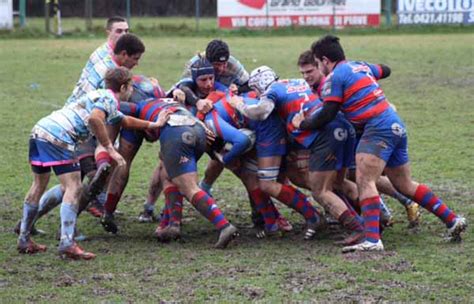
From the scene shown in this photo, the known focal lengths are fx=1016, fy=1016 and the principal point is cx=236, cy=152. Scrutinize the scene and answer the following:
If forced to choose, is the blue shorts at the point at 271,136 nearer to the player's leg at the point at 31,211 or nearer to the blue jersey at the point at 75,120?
the blue jersey at the point at 75,120

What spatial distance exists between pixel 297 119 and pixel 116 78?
155 cm

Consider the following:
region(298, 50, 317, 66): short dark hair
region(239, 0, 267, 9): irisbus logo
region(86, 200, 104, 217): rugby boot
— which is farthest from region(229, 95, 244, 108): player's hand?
region(239, 0, 267, 9): irisbus logo

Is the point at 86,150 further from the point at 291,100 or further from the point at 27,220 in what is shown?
the point at 291,100

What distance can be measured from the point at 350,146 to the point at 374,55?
59.2 ft

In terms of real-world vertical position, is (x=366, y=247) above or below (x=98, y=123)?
below

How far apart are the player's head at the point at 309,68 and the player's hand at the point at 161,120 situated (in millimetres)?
1217

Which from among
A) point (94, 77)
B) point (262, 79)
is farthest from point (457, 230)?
point (94, 77)

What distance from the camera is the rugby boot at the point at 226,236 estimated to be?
8.42 m

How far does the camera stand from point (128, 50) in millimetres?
9227

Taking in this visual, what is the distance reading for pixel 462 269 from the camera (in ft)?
24.5

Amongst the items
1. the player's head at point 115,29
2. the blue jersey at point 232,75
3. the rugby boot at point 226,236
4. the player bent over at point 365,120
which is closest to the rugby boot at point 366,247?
the player bent over at point 365,120

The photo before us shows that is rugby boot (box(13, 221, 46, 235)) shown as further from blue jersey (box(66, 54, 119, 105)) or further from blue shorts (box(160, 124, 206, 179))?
blue shorts (box(160, 124, 206, 179))

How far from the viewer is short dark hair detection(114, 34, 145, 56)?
362 inches

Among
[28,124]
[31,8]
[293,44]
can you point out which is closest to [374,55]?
[293,44]
